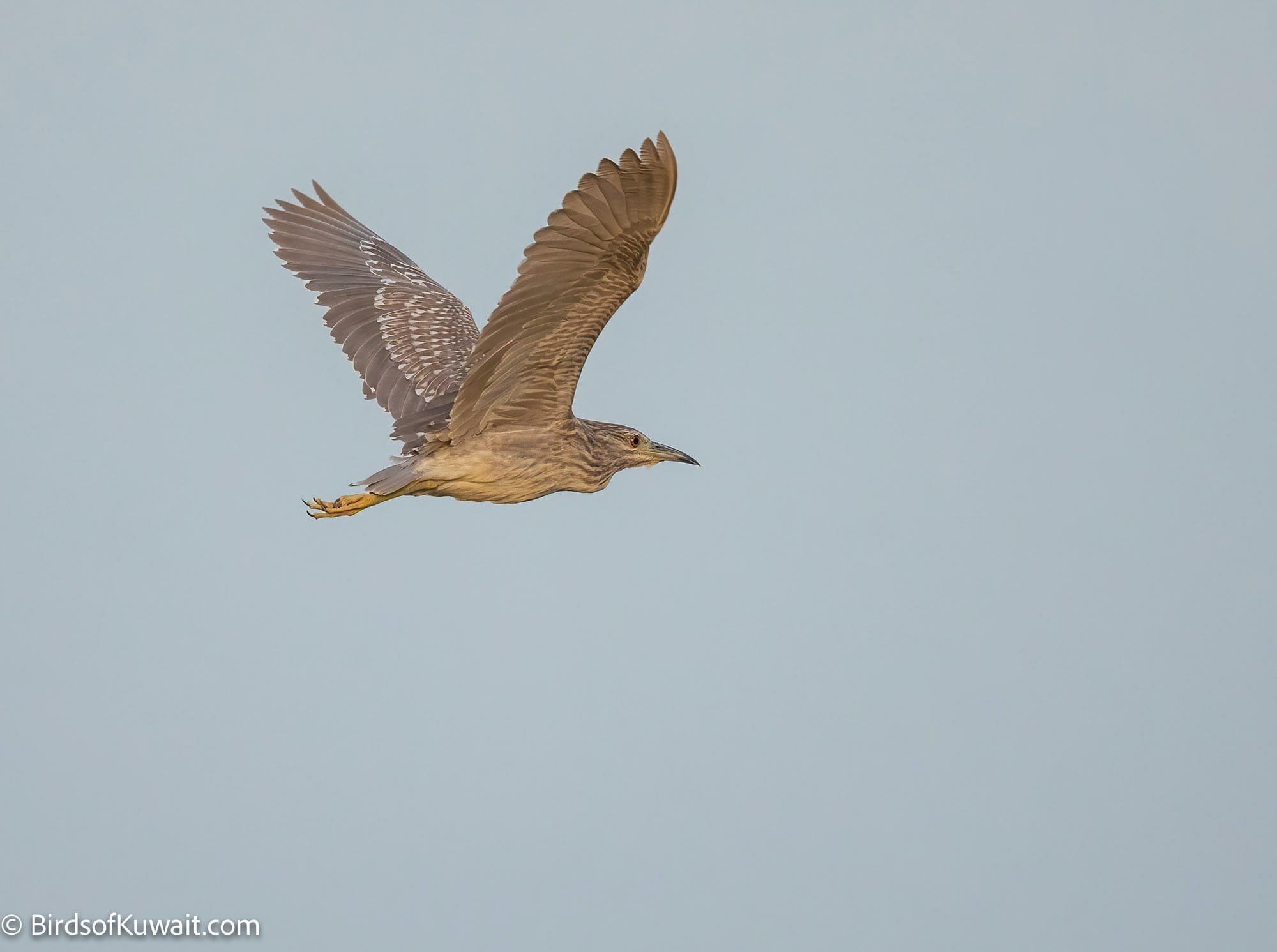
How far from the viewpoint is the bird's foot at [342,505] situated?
414 inches

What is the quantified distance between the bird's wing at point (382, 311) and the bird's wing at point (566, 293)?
81 centimetres

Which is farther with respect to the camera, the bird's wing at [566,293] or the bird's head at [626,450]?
the bird's head at [626,450]

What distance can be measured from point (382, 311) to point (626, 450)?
263 cm

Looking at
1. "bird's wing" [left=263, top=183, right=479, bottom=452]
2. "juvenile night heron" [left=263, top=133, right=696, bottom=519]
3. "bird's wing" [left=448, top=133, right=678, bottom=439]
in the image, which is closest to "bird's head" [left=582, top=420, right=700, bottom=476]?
"juvenile night heron" [left=263, top=133, right=696, bottom=519]

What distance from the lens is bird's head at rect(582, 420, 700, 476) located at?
11.0 meters

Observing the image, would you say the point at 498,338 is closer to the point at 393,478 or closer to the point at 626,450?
the point at 393,478

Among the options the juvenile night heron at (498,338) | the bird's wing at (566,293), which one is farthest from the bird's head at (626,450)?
the bird's wing at (566,293)

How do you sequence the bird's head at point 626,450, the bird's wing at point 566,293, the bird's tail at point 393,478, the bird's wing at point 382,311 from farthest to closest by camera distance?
the bird's wing at point 382,311
the bird's head at point 626,450
the bird's tail at point 393,478
the bird's wing at point 566,293

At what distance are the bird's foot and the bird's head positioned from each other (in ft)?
4.95

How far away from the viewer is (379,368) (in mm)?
12180

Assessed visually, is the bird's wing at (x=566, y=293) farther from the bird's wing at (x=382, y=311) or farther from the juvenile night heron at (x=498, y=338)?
the bird's wing at (x=382, y=311)

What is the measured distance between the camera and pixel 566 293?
9148 millimetres

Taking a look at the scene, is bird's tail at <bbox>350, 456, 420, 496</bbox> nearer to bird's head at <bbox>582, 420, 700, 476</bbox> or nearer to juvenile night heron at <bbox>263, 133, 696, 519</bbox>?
juvenile night heron at <bbox>263, 133, 696, 519</bbox>

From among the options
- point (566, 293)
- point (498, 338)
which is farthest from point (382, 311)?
point (566, 293)
